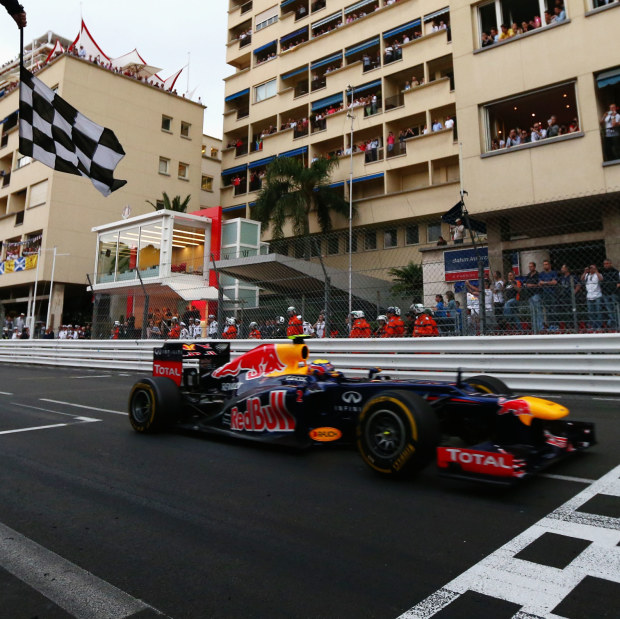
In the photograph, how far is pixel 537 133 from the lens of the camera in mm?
14078

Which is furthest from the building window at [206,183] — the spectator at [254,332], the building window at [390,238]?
the spectator at [254,332]

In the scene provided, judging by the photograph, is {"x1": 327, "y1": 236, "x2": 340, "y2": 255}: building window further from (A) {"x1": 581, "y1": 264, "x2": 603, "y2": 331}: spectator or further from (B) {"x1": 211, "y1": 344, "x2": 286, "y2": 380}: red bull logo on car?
(B) {"x1": 211, "y1": 344, "x2": 286, "y2": 380}: red bull logo on car

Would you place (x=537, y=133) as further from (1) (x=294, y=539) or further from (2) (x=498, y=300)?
(1) (x=294, y=539)

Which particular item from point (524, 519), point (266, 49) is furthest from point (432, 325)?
point (266, 49)

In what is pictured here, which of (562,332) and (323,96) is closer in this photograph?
(562,332)

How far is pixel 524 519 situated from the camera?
2844 millimetres

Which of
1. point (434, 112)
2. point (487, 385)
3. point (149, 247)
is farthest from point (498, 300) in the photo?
point (149, 247)

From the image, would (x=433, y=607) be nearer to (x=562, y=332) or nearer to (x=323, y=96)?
(x=562, y=332)

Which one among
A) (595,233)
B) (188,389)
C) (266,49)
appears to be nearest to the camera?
(188,389)

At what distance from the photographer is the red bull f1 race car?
340cm

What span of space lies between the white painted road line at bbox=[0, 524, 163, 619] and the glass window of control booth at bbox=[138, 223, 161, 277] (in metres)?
24.5

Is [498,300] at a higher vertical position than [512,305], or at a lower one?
higher

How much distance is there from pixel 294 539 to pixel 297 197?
81.7 feet

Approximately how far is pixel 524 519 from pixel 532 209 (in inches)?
523
